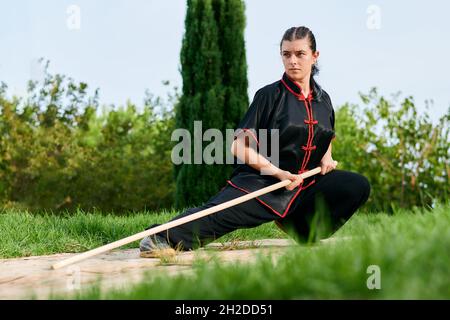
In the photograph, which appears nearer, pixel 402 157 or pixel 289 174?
pixel 289 174

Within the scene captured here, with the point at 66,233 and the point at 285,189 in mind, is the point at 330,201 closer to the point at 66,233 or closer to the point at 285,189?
the point at 285,189

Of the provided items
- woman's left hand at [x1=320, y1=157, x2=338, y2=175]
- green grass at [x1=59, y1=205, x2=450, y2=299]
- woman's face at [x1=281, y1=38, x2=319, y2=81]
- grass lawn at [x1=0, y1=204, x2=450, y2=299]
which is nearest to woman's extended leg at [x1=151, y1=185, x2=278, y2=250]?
woman's left hand at [x1=320, y1=157, x2=338, y2=175]

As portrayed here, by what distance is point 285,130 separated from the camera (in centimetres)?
414

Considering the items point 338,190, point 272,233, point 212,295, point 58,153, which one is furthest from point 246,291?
point 58,153

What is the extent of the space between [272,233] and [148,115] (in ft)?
22.8

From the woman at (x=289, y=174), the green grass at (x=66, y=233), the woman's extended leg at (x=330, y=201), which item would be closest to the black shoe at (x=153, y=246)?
the woman at (x=289, y=174)

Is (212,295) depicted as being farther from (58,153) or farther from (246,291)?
(58,153)

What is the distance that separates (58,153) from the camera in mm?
11453

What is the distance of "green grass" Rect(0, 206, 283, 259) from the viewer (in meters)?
4.86

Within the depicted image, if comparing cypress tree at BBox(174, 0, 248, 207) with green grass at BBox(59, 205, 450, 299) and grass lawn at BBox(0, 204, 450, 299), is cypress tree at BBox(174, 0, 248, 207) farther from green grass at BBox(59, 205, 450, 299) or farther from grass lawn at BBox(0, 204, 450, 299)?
green grass at BBox(59, 205, 450, 299)

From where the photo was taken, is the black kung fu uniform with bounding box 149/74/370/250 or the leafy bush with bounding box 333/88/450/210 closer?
the black kung fu uniform with bounding box 149/74/370/250

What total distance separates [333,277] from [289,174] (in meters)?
1.80

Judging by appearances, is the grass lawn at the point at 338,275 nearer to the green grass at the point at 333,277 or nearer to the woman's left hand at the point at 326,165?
the green grass at the point at 333,277

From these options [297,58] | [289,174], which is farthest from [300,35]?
[289,174]
